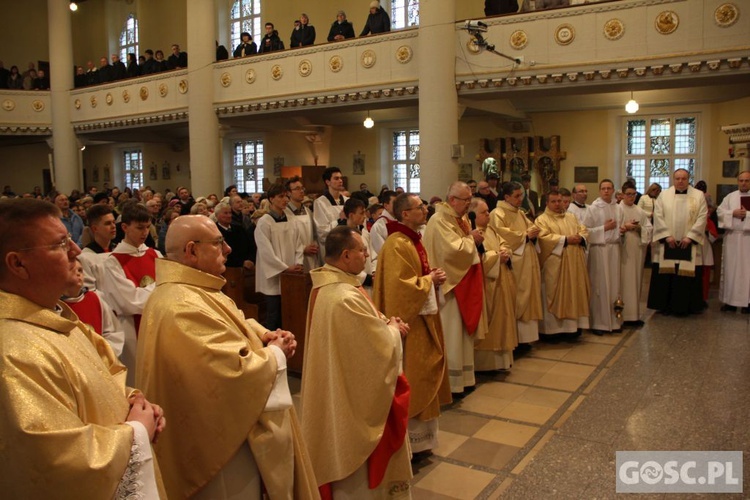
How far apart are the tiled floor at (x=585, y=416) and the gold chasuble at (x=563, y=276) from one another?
0.45 metres

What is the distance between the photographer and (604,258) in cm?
775

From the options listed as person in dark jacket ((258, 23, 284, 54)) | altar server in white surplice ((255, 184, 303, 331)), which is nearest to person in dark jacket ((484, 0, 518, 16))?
person in dark jacket ((258, 23, 284, 54))

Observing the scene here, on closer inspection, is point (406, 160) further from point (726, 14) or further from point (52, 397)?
point (52, 397)

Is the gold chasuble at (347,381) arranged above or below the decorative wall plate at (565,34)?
below

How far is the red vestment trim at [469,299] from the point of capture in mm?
5324

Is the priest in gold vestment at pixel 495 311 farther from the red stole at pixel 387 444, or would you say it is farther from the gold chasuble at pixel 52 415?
the gold chasuble at pixel 52 415

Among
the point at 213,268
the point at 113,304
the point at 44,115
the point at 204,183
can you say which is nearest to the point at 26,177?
the point at 44,115

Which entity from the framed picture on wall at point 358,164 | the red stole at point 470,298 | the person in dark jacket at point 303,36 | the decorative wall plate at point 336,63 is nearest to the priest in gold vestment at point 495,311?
the red stole at point 470,298

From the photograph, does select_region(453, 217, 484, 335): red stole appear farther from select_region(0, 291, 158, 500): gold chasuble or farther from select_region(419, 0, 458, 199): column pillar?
select_region(419, 0, 458, 199): column pillar

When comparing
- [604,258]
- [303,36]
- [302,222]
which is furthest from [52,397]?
[303,36]

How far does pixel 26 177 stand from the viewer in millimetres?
23375

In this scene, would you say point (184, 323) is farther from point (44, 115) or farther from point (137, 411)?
point (44, 115)

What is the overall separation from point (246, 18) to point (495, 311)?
16.2m

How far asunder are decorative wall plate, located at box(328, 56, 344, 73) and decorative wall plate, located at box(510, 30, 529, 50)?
364cm
